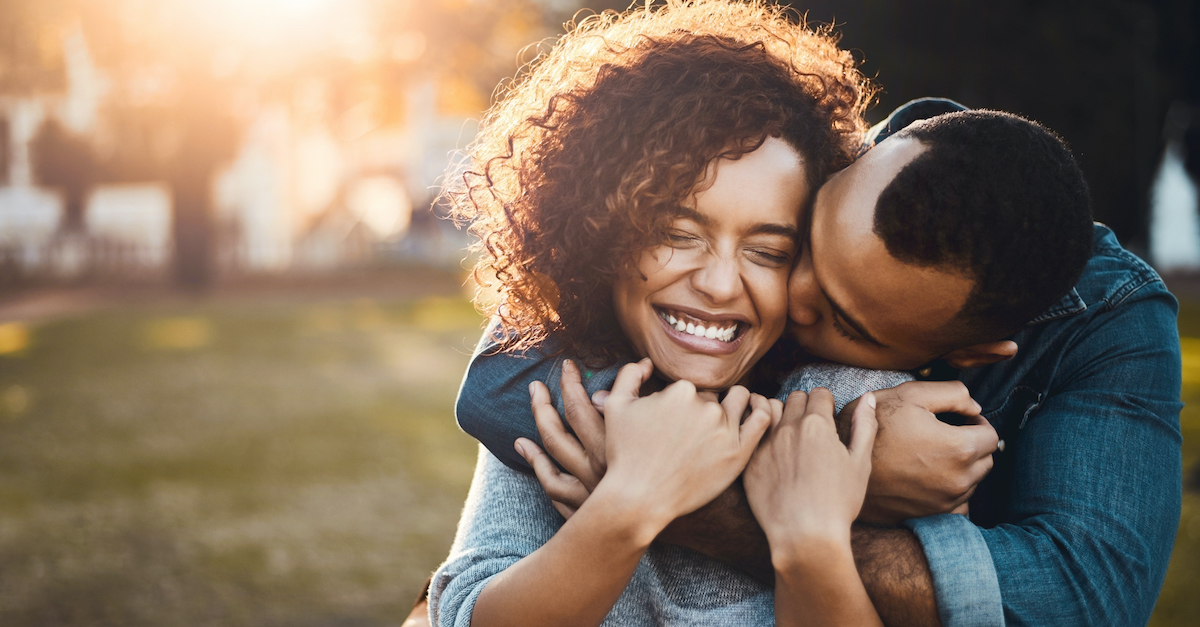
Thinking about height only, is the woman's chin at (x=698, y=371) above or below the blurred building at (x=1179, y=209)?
above

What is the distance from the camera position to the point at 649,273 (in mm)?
2340

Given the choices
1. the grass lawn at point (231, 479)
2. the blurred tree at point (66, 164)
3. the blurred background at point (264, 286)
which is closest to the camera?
the grass lawn at point (231, 479)

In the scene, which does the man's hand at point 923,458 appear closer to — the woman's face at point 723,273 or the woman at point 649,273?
the woman at point 649,273

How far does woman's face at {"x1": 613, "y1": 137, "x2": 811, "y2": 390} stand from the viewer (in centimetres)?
226

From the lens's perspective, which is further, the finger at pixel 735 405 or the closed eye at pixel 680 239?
the closed eye at pixel 680 239

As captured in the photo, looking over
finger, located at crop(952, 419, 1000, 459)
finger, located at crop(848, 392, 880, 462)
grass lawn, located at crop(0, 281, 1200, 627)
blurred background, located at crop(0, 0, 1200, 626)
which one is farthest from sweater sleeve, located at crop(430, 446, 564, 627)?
grass lawn, located at crop(0, 281, 1200, 627)

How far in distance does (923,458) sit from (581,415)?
0.79 m

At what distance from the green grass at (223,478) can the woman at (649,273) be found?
368 centimetres

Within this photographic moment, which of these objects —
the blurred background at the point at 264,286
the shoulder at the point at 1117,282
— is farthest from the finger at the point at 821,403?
the blurred background at the point at 264,286

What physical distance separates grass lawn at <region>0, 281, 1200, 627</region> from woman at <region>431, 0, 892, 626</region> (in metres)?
3.67

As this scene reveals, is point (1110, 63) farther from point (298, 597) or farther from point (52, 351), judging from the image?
point (52, 351)

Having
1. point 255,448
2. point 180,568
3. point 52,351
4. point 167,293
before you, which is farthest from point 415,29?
point 180,568

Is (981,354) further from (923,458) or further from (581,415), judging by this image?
(581,415)

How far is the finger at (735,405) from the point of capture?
204cm
